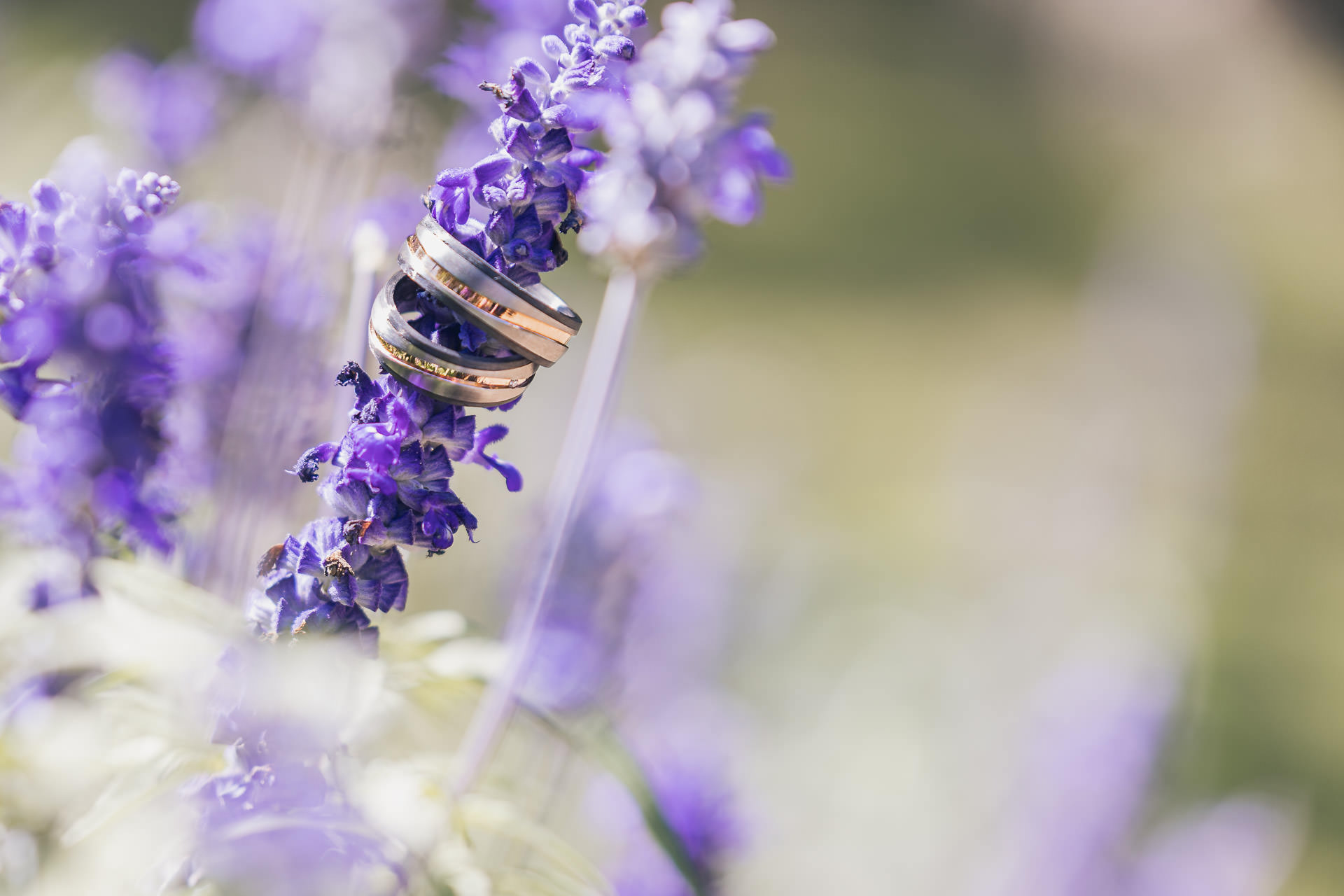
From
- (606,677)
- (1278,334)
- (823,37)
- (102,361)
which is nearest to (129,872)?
(102,361)

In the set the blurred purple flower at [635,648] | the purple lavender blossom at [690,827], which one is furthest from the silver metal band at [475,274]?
the purple lavender blossom at [690,827]

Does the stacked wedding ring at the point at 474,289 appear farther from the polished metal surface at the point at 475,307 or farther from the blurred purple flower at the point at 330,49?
the blurred purple flower at the point at 330,49

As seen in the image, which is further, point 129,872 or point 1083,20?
point 1083,20

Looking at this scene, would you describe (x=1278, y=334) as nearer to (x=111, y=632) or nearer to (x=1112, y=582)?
(x=1112, y=582)

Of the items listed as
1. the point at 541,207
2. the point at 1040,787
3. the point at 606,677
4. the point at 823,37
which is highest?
the point at 823,37

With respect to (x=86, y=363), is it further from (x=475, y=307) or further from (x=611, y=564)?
(x=611, y=564)

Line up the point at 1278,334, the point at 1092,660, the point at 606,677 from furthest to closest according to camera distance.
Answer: the point at 1278,334 < the point at 1092,660 < the point at 606,677

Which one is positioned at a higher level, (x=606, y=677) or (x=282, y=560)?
(x=282, y=560)

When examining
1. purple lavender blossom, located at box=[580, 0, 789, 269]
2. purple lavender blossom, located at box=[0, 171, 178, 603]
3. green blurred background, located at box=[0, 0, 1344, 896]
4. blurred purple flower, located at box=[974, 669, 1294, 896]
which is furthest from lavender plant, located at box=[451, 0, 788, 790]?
blurred purple flower, located at box=[974, 669, 1294, 896]
